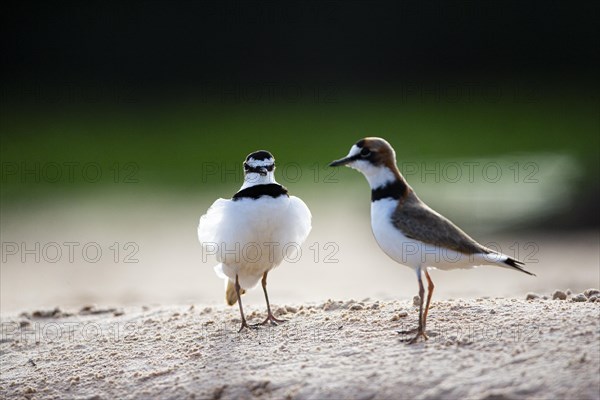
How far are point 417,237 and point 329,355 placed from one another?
39.9 inches

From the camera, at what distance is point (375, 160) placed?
6777mm

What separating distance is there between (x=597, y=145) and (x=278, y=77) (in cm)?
1183

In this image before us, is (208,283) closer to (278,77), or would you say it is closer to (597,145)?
(597,145)

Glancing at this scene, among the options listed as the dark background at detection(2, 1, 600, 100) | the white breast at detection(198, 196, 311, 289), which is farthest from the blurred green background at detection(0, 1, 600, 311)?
the white breast at detection(198, 196, 311, 289)

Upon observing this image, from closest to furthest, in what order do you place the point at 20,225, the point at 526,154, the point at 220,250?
the point at 220,250, the point at 20,225, the point at 526,154

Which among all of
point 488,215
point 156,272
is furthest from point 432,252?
point 488,215

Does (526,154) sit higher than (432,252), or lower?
higher

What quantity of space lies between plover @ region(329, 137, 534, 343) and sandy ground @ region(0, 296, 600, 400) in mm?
399

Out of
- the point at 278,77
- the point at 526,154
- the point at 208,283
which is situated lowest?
the point at 208,283

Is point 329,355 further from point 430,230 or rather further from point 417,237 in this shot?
point 430,230

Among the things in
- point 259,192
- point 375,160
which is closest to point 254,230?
point 259,192

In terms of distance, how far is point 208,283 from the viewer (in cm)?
1345

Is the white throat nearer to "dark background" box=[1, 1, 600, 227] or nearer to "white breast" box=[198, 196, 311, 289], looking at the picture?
"white breast" box=[198, 196, 311, 289]

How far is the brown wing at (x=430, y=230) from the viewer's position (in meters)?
6.39
